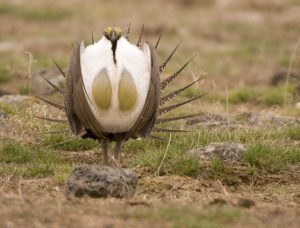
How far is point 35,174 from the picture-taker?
4551mm

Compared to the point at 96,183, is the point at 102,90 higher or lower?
higher

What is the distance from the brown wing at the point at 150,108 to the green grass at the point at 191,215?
2.13 ft

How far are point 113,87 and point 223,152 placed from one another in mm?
1048

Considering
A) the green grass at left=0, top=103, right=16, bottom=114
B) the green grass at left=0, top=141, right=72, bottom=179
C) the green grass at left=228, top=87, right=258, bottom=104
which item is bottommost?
the green grass at left=0, top=141, right=72, bottom=179

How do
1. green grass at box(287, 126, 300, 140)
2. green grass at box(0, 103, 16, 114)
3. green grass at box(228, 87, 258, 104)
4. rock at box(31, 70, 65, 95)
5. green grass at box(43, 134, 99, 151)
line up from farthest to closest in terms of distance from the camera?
green grass at box(228, 87, 258, 104) → rock at box(31, 70, 65, 95) → green grass at box(0, 103, 16, 114) → green grass at box(287, 126, 300, 140) → green grass at box(43, 134, 99, 151)

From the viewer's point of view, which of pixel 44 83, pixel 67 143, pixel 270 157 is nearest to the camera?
pixel 270 157

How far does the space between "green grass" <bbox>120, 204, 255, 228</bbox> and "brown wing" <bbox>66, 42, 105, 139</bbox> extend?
25.0 inches

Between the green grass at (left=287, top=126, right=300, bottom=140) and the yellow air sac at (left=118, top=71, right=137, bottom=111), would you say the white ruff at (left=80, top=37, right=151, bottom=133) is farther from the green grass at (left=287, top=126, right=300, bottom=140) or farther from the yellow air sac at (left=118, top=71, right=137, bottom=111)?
the green grass at (left=287, top=126, right=300, bottom=140)

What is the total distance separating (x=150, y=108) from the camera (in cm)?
406

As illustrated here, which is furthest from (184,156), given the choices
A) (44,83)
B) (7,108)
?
(44,83)

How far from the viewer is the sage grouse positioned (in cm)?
387

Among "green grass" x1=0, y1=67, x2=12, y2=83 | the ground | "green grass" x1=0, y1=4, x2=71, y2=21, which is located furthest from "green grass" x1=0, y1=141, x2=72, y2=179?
"green grass" x1=0, y1=4, x2=71, y2=21

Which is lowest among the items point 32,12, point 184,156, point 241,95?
point 184,156

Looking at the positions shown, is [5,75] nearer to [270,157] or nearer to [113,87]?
[270,157]
